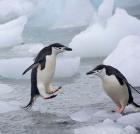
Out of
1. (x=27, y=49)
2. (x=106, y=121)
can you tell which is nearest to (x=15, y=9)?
(x=27, y=49)

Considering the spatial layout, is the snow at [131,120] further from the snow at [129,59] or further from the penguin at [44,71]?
the snow at [129,59]

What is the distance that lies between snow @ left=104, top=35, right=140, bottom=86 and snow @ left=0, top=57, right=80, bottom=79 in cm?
38

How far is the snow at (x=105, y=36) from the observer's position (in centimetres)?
673

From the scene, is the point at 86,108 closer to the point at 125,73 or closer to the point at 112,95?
the point at 112,95

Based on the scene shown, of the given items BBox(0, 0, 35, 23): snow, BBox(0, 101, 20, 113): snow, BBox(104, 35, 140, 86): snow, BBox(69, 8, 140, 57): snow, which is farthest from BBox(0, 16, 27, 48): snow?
BBox(0, 101, 20, 113): snow

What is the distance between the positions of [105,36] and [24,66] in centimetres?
157

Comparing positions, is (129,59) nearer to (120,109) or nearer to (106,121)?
(120,109)

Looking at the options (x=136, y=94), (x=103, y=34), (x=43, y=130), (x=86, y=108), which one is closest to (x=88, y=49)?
(x=103, y=34)

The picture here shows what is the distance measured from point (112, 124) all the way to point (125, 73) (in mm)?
1646

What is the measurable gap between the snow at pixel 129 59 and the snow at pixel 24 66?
38 cm

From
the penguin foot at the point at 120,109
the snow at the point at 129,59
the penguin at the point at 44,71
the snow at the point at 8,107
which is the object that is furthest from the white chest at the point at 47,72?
the snow at the point at 129,59

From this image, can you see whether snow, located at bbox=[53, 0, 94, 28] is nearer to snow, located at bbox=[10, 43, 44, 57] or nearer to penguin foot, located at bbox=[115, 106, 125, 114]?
snow, located at bbox=[10, 43, 44, 57]

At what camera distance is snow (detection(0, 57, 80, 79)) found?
5.58 meters

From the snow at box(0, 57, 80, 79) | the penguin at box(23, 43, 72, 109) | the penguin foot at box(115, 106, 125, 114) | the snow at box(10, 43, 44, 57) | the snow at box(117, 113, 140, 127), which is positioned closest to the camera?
the snow at box(117, 113, 140, 127)
